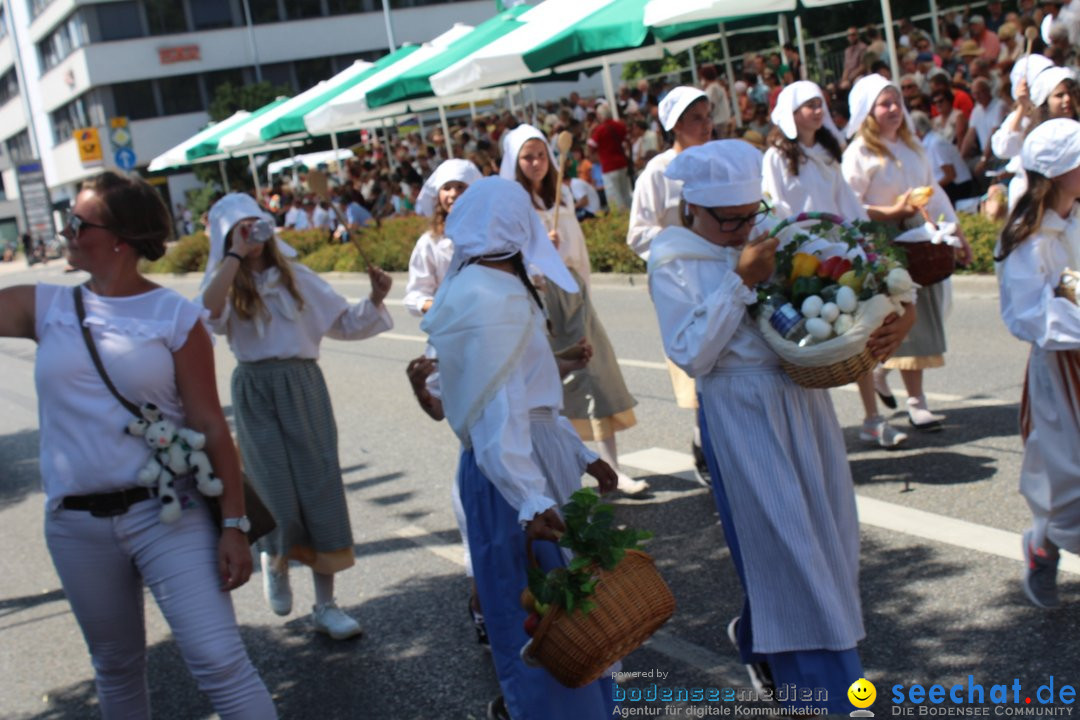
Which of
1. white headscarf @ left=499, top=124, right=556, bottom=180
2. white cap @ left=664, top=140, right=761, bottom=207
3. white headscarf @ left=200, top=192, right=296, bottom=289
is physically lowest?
white cap @ left=664, top=140, right=761, bottom=207

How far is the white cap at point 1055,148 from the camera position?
14.4ft

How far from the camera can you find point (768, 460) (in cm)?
393

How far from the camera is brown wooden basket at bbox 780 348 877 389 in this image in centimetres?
378

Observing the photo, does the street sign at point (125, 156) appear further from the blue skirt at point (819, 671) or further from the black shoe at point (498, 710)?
the blue skirt at point (819, 671)

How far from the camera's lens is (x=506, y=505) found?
3758 mm

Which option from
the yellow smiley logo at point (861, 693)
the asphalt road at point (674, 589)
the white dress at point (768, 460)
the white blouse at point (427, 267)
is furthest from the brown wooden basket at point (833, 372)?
the white blouse at point (427, 267)

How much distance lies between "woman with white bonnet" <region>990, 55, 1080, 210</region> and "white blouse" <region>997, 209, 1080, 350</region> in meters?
0.23

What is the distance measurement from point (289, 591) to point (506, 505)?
7.20 feet

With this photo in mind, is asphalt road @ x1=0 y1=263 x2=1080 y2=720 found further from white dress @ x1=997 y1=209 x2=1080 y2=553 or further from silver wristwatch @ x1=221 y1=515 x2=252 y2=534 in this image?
silver wristwatch @ x1=221 y1=515 x2=252 y2=534

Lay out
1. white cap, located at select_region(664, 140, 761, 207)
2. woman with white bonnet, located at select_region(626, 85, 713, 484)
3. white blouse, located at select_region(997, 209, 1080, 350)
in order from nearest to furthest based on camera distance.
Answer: white cap, located at select_region(664, 140, 761, 207) → white blouse, located at select_region(997, 209, 1080, 350) → woman with white bonnet, located at select_region(626, 85, 713, 484)

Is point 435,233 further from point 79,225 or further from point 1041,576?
point 1041,576

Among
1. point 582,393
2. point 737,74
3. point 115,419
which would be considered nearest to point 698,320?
point 115,419

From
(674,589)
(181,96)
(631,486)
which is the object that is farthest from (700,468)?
(181,96)

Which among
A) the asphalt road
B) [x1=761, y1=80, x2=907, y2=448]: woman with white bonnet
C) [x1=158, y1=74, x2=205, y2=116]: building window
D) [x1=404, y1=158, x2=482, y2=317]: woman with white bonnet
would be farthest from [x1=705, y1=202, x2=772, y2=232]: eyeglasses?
[x1=158, y1=74, x2=205, y2=116]: building window
